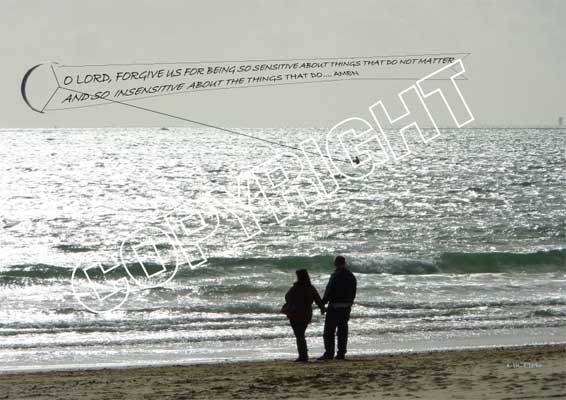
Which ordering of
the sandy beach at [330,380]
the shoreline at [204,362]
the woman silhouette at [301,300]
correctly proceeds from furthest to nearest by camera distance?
the shoreline at [204,362], the woman silhouette at [301,300], the sandy beach at [330,380]

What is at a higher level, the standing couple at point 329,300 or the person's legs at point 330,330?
the standing couple at point 329,300

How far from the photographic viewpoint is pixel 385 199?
2279 inches

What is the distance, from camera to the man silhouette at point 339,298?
14.0 metres

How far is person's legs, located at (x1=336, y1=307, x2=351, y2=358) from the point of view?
46.7 ft

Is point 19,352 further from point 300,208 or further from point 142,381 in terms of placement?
point 300,208

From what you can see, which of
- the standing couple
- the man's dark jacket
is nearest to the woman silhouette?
the standing couple

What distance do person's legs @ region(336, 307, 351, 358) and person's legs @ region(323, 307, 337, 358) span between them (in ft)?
0.23

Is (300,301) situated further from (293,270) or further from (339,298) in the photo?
(293,270)

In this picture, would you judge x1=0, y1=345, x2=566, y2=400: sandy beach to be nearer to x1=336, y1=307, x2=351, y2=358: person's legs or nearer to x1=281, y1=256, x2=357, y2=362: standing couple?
x1=336, y1=307, x2=351, y2=358: person's legs

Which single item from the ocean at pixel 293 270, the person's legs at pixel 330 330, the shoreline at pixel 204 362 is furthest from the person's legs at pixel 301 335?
the ocean at pixel 293 270

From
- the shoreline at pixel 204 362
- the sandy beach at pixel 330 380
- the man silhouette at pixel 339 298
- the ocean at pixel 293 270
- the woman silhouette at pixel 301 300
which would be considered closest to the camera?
the sandy beach at pixel 330 380

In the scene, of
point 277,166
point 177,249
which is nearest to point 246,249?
point 177,249

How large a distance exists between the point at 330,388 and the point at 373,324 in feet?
27.4

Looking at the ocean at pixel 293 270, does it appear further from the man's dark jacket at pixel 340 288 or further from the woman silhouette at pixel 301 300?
the man's dark jacket at pixel 340 288
